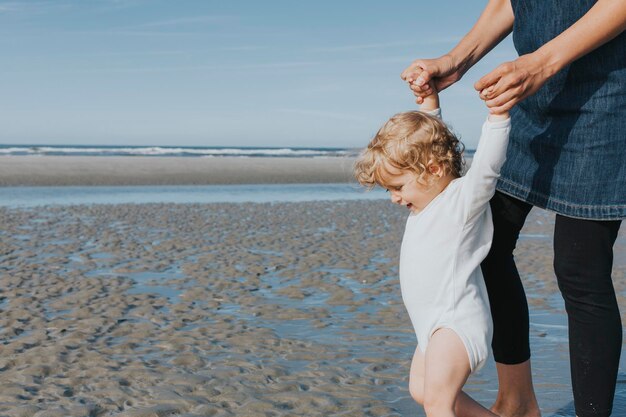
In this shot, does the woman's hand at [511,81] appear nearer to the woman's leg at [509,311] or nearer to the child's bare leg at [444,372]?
the woman's leg at [509,311]

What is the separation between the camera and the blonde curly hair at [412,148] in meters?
2.22

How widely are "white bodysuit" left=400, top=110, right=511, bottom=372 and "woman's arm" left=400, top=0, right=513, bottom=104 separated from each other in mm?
434

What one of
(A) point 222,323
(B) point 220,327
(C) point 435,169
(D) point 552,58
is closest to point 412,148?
(C) point 435,169

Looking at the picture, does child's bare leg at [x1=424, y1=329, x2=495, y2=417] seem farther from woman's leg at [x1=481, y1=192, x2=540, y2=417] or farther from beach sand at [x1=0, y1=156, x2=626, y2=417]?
beach sand at [x1=0, y1=156, x2=626, y2=417]

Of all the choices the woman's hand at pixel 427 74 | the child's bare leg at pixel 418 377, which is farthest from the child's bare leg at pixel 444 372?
the woman's hand at pixel 427 74

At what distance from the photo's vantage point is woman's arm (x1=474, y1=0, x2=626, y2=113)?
1.96m

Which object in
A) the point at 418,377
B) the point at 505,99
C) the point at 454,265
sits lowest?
the point at 418,377

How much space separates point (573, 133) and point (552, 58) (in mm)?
277

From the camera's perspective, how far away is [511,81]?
6.38 feet

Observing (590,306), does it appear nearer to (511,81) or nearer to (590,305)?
(590,305)

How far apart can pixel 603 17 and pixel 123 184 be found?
21175 millimetres

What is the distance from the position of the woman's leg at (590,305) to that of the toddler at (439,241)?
0.24 m

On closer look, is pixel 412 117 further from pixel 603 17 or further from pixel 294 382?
pixel 294 382

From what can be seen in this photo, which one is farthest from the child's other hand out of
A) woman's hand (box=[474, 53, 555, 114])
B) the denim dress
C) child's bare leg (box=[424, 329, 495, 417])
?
child's bare leg (box=[424, 329, 495, 417])
